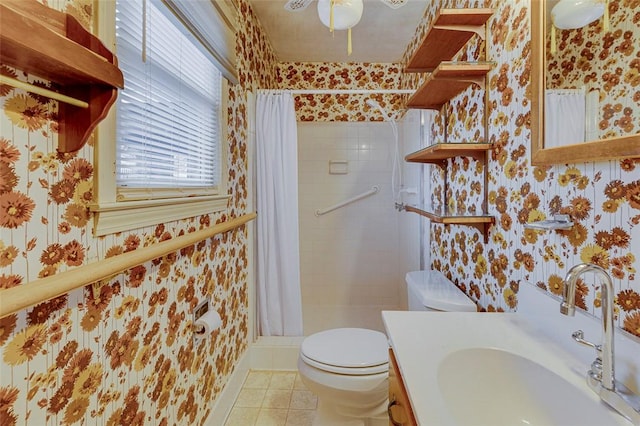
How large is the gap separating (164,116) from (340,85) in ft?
6.85

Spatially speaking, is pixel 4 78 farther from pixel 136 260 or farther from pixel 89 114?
pixel 136 260

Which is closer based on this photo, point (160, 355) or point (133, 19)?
point (133, 19)

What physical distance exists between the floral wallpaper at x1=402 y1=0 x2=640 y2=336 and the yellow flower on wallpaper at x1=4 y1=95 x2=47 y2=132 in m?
1.19

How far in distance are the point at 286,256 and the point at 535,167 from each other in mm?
1515

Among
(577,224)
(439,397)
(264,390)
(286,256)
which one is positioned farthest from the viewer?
(286,256)

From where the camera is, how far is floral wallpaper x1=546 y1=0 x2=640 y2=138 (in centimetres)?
66

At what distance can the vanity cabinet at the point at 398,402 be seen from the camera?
2.29 ft

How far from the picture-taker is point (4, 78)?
20.3 inches

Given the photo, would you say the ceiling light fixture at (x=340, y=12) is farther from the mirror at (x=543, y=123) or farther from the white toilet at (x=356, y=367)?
the white toilet at (x=356, y=367)

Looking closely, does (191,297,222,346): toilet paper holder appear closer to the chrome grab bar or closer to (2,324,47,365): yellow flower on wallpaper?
(2,324,47,365): yellow flower on wallpaper

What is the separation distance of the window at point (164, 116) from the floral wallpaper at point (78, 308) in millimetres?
54

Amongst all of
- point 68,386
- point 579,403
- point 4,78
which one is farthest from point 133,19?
point 579,403

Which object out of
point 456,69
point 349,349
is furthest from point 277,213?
point 456,69

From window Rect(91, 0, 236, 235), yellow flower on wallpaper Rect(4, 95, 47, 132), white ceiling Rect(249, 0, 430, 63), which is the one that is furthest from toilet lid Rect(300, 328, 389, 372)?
white ceiling Rect(249, 0, 430, 63)
